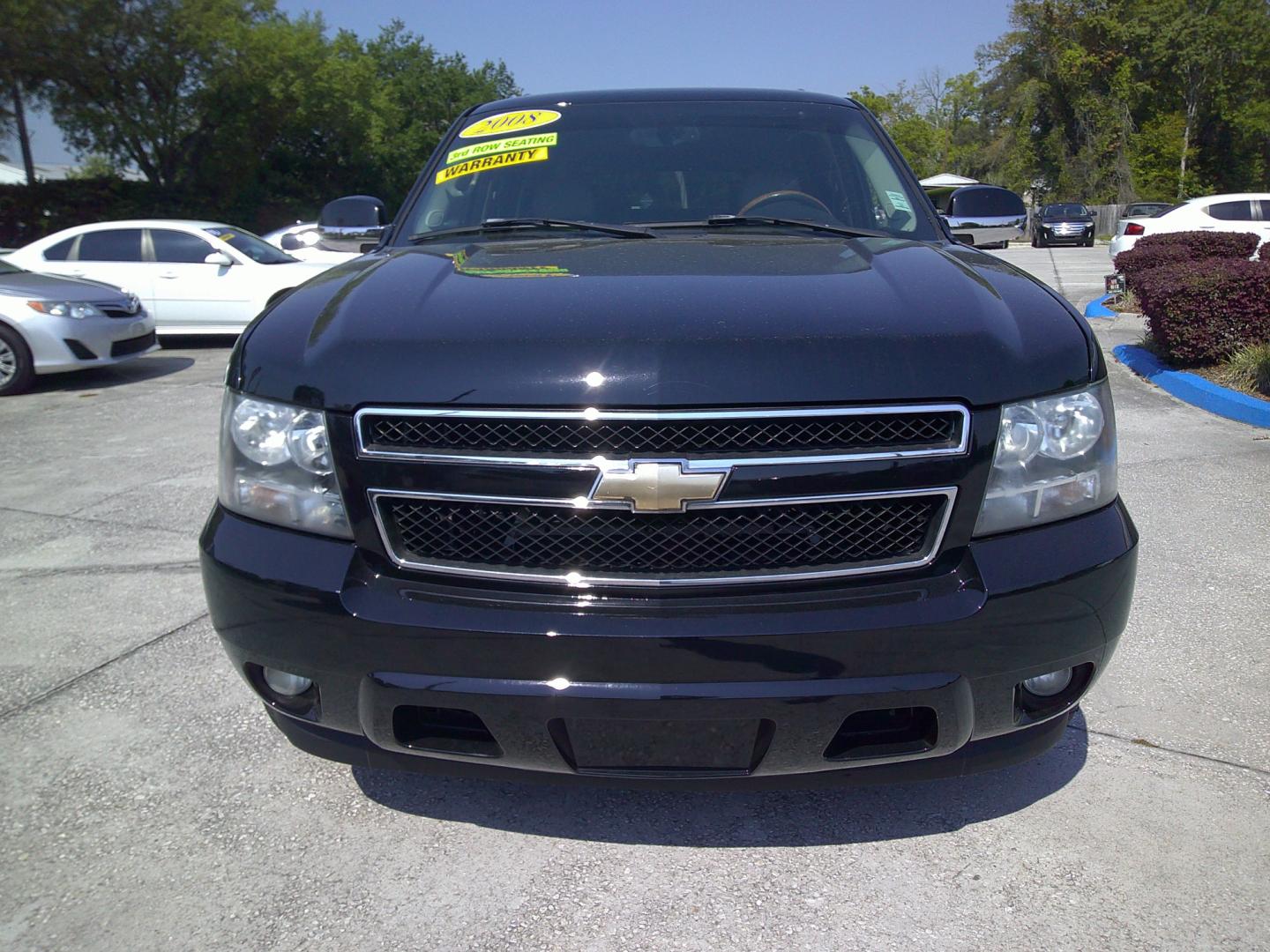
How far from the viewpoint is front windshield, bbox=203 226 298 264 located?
39.1 ft

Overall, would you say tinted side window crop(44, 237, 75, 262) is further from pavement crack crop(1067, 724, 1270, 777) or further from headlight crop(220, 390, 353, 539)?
pavement crack crop(1067, 724, 1270, 777)

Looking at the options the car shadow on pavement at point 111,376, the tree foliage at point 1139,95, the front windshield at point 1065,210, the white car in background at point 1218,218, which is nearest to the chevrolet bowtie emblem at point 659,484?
the car shadow on pavement at point 111,376

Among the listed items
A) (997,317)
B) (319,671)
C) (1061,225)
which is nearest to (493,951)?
(319,671)

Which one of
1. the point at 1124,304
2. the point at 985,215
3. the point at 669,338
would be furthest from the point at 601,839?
the point at 1124,304

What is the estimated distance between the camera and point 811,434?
77.1 inches

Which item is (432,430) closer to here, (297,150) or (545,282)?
(545,282)

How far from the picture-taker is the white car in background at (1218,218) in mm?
17422

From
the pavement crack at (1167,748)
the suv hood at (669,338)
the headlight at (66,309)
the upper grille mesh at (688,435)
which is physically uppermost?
the suv hood at (669,338)

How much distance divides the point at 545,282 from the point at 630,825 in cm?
131

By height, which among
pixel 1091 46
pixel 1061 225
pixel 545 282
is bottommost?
pixel 1061 225

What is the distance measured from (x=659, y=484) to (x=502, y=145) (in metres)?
2.03

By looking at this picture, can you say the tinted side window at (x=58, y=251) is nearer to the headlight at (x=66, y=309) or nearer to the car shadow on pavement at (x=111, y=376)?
the car shadow on pavement at (x=111, y=376)

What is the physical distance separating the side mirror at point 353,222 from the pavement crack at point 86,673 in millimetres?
1519

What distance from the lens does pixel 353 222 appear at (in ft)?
13.0
